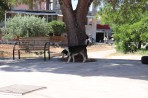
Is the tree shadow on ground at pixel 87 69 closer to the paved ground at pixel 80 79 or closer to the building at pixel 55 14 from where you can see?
the paved ground at pixel 80 79

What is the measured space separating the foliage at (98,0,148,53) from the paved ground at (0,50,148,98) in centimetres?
625

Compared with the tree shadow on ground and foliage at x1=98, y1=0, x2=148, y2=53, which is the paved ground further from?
foliage at x1=98, y1=0, x2=148, y2=53

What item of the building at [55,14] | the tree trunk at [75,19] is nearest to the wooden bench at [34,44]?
the tree trunk at [75,19]

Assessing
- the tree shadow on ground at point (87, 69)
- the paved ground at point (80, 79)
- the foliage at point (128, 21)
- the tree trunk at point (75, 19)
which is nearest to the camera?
the paved ground at point (80, 79)

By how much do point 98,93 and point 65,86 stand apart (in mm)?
1048

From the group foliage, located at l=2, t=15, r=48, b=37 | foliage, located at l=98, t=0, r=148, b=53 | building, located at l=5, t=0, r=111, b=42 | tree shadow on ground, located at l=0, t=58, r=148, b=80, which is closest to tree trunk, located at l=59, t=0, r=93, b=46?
tree shadow on ground, located at l=0, t=58, r=148, b=80

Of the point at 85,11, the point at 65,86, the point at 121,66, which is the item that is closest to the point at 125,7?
the point at 85,11

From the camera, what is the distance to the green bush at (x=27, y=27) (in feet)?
114

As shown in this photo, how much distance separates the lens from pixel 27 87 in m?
9.00

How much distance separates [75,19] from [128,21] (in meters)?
10.1

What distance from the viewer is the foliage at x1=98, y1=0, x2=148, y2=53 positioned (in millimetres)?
18875

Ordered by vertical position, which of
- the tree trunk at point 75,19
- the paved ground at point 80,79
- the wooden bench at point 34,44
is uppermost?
the tree trunk at point 75,19

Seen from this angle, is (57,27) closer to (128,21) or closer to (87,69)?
(128,21)

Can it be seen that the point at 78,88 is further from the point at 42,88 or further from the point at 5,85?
the point at 5,85
